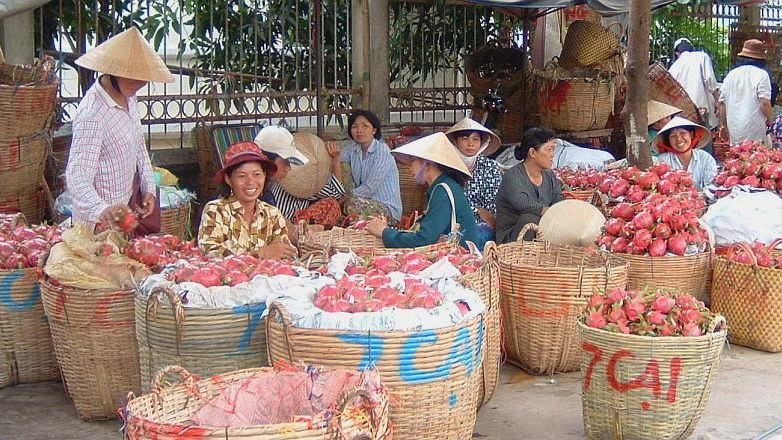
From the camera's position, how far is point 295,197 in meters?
7.36

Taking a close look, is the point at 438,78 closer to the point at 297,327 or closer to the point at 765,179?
the point at 765,179

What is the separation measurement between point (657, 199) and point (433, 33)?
479 centimetres

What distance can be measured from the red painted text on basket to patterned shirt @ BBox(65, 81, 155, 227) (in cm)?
230

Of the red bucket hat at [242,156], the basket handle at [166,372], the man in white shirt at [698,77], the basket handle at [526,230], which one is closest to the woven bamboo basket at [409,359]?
the basket handle at [166,372]

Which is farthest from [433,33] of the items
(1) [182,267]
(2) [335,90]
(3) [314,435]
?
(3) [314,435]

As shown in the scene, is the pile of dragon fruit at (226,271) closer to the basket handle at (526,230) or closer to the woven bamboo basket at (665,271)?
the basket handle at (526,230)

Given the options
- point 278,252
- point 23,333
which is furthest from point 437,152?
point 23,333

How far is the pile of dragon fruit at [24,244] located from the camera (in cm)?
455

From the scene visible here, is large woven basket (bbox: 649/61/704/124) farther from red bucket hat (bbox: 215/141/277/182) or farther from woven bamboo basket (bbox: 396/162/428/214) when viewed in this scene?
red bucket hat (bbox: 215/141/277/182)

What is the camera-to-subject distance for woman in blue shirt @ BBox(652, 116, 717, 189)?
7297mm

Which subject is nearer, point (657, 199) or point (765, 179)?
point (657, 199)

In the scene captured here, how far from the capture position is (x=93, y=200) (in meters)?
4.52

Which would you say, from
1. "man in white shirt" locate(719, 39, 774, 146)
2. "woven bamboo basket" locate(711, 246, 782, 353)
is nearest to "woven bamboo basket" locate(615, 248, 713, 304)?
"woven bamboo basket" locate(711, 246, 782, 353)

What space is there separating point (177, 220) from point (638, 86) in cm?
324
